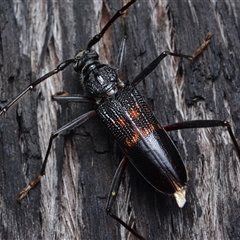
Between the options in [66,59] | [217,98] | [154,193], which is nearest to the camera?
[154,193]

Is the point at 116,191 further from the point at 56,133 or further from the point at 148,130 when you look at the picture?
the point at 56,133

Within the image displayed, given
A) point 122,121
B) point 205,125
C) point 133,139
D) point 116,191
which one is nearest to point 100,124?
point 122,121

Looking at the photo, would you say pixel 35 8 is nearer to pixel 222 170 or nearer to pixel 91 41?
pixel 91 41

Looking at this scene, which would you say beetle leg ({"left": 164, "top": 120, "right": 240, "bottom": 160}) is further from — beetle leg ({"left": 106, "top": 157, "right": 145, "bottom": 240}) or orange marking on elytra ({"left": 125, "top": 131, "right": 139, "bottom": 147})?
beetle leg ({"left": 106, "top": 157, "right": 145, "bottom": 240})

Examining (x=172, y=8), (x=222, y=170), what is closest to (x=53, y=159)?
(x=222, y=170)

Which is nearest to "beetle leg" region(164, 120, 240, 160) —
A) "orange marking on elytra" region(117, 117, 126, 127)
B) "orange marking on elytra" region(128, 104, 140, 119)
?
"orange marking on elytra" region(128, 104, 140, 119)

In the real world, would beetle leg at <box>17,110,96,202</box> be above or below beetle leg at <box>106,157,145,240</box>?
above

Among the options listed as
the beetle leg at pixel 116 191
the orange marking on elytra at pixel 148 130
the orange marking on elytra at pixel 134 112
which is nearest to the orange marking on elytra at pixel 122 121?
the orange marking on elytra at pixel 134 112

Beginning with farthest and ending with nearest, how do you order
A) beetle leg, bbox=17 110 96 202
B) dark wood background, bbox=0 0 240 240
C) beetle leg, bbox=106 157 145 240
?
beetle leg, bbox=17 110 96 202 < dark wood background, bbox=0 0 240 240 < beetle leg, bbox=106 157 145 240
